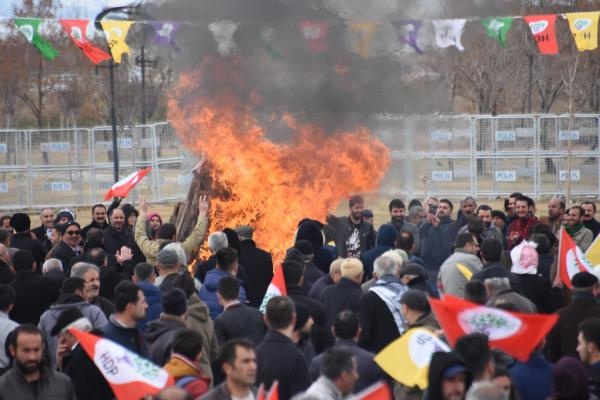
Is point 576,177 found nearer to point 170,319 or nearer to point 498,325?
point 170,319

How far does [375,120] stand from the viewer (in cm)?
1727

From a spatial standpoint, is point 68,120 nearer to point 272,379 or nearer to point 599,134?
point 599,134

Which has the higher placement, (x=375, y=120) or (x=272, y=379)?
(x=375, y=120)

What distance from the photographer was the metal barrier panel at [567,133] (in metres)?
28.2

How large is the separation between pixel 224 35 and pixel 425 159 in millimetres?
12810

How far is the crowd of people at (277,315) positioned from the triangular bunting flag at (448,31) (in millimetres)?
8782

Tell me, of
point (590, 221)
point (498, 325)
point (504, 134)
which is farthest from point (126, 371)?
point (504, 134)

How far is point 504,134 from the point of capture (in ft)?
94.7

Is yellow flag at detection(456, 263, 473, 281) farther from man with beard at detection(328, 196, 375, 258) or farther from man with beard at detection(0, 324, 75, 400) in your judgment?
man with beard at detection(0, 324, 75, 400)

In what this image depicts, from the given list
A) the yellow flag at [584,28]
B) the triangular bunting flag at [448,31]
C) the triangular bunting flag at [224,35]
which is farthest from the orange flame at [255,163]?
the yellow flag at [584,28]

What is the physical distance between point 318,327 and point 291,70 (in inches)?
291

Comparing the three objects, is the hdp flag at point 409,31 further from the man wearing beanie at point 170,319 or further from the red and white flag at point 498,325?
the red and white flag at point 498,325

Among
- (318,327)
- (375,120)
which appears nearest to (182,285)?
(318,327)

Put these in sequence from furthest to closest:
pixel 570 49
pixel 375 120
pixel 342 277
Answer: pixel 570 49, pixel 375 120, pixel 342 277
